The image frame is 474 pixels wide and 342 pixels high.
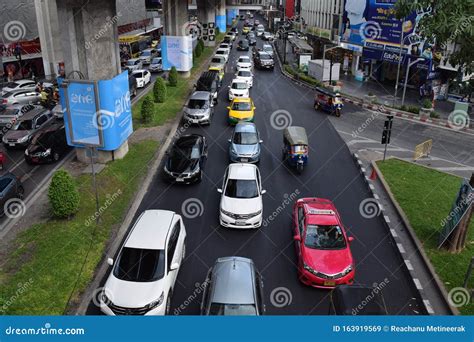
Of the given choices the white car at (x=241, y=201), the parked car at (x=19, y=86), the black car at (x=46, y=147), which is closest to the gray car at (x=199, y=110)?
the black car at (x=46, y=147)

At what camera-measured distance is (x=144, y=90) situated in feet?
118

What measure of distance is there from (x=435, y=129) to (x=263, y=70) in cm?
2359

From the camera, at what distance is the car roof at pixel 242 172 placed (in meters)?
16.3

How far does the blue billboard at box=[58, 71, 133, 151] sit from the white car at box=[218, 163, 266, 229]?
6447 millimetres

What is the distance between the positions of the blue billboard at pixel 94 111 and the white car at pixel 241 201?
6.45 metres

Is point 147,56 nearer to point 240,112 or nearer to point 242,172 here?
point 240,112

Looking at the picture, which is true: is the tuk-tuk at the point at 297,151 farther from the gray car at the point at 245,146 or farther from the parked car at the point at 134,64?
the parked car at the point at 134,64

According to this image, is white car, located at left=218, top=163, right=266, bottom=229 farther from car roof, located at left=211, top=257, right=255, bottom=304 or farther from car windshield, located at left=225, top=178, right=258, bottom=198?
car roof, located at left=211, top=257, right=255, bottom=304

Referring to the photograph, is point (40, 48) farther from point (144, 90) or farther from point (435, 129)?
point (435, 129)

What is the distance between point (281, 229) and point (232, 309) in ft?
19.8

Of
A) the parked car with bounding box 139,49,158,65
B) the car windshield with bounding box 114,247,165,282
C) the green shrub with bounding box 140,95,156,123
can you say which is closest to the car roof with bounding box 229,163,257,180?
the car windshield with bounding box 114,247,165,282

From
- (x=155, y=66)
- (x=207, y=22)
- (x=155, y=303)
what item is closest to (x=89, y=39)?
(x=155, y=303)

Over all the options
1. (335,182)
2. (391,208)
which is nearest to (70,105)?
(335,182)

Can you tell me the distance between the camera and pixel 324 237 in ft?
43.0
